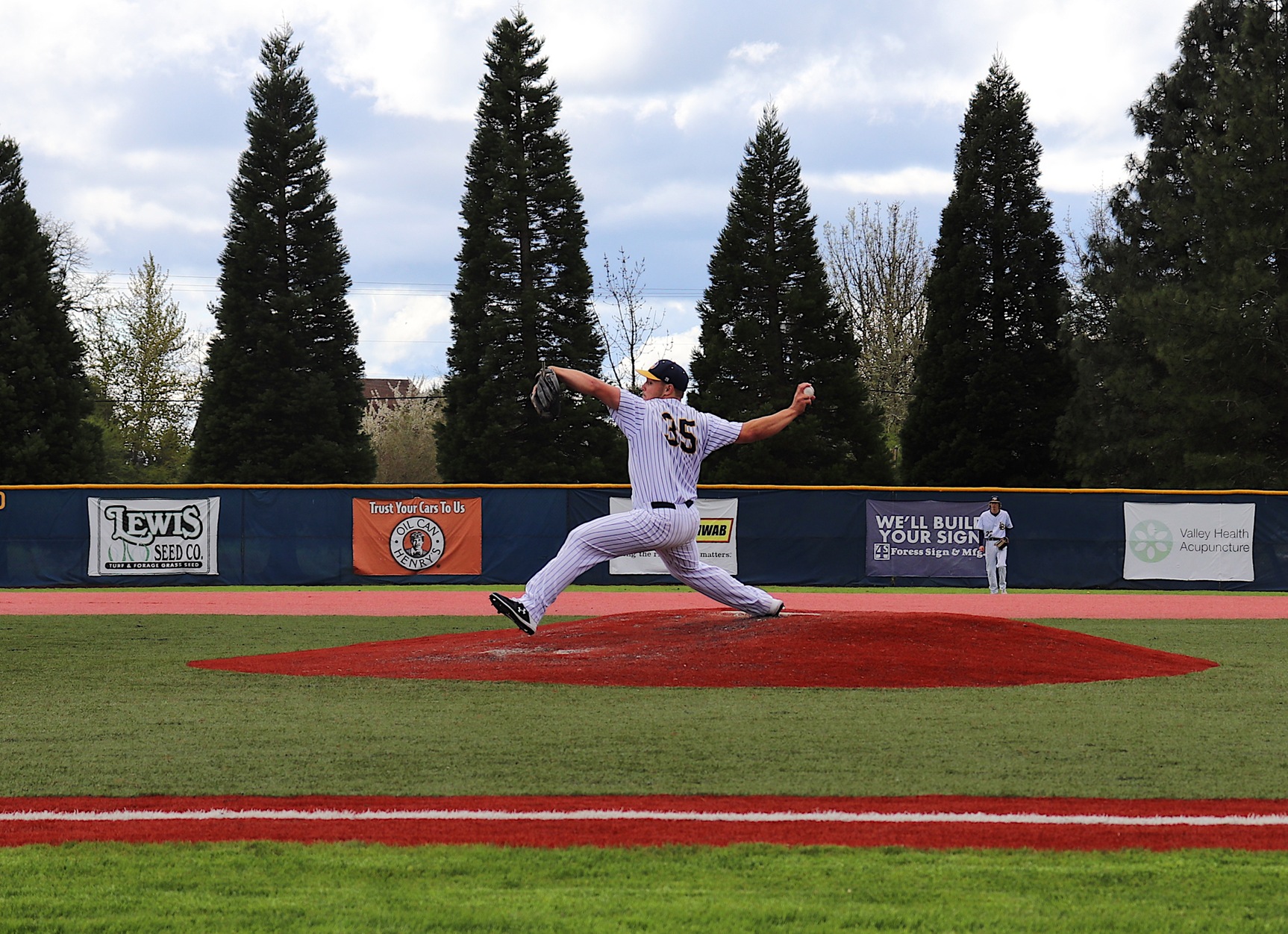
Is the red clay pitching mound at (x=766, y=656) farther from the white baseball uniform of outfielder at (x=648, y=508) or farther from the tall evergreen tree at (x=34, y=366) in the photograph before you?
the tall evergreen tree at (x=34, y=366)

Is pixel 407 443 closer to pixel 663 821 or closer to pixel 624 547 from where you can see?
pixel 624 547

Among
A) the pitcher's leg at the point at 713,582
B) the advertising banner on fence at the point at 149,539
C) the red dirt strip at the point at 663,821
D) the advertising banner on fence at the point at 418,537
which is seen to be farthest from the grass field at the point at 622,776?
the advertising banner on fence at the point at 149,539

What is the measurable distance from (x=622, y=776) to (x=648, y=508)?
396 centimetres

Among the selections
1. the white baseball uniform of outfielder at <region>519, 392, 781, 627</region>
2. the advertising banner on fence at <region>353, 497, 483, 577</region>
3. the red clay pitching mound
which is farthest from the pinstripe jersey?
the advertising banner on fence at <region>353, 497, 483, 577</region>

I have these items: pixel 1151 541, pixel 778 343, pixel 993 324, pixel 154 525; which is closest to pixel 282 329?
pixel 778 343

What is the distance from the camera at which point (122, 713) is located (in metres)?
7.05

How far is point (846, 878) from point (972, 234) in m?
41.3

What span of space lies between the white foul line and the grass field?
33 centimetres

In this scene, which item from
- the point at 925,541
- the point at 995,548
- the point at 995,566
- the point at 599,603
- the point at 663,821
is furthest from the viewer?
the point at 925,541

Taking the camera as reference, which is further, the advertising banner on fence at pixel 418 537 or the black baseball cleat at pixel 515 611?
the advertising banner on fence at pixel 418 537

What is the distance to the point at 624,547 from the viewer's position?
29.6 feet

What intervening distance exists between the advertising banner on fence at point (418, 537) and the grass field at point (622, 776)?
12.3m

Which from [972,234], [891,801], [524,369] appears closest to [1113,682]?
[891,801]

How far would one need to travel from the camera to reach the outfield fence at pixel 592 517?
72.4ft
